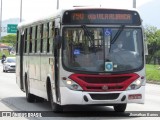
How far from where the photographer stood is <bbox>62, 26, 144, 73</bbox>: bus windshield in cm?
1432

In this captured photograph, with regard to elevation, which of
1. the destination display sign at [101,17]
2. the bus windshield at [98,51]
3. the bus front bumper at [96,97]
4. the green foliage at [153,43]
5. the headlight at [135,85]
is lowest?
the green foliage at [153,43]

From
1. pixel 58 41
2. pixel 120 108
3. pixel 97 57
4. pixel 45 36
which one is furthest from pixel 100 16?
pixel 120 108

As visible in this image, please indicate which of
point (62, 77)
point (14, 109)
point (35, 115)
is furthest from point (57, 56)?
point (14, 109)

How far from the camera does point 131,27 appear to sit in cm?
1477

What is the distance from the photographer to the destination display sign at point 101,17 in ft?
47.8

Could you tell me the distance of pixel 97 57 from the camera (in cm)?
1435

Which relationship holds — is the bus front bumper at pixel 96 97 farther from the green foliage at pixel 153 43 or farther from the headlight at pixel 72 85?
the green foliage at pixel 153 43

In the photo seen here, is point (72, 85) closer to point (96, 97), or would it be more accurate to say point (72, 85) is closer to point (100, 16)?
point (96, 97)

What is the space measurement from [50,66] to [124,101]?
238 cm

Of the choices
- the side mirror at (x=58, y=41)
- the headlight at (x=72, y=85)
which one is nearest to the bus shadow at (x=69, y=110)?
the headlight at (x=72, y=85)

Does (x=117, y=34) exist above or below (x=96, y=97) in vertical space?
above

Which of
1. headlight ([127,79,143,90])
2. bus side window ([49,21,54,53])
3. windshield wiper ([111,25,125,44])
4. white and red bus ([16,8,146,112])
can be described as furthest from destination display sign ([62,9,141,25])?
headlight ([127,79,143,90])

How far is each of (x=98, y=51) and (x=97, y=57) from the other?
154mm

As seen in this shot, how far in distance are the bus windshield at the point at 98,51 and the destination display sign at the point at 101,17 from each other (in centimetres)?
19
